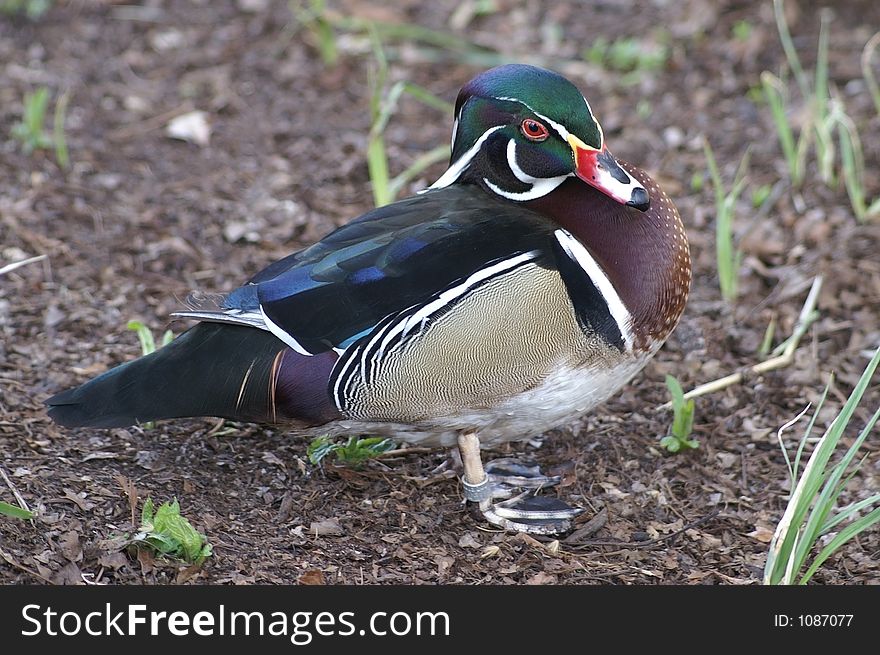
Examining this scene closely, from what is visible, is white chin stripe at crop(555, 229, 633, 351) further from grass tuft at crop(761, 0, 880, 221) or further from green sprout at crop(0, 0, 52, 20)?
green sprout at crop(0, 0, 52, 20)

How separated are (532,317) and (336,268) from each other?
1.82 feet

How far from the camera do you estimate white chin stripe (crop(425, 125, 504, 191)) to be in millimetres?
3427

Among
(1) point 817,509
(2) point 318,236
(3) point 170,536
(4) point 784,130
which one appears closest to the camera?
(1) point 817,509

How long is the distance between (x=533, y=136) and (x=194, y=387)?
120 centimetres

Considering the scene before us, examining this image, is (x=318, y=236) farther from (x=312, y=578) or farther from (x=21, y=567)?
(x=21, y=567)

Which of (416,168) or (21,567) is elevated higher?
(416,168)

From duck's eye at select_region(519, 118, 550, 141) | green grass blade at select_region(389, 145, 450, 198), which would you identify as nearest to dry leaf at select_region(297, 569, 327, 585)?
duck's eye at select_region(519, 118, 550, 141)

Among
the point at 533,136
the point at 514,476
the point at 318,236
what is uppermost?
the point at 533,136

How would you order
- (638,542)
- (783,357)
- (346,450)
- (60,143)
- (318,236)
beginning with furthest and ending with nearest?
1. (60,143)
2. (318,236)
3. (783,357)
4. (346,450)
5. (638,542)

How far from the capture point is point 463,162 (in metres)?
3.53

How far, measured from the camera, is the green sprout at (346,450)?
3.71m

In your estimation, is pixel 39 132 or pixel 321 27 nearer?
pixel 39 132

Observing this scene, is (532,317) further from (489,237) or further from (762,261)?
(762,261)

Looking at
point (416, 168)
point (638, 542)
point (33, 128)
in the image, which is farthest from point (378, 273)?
point (33, 128)
